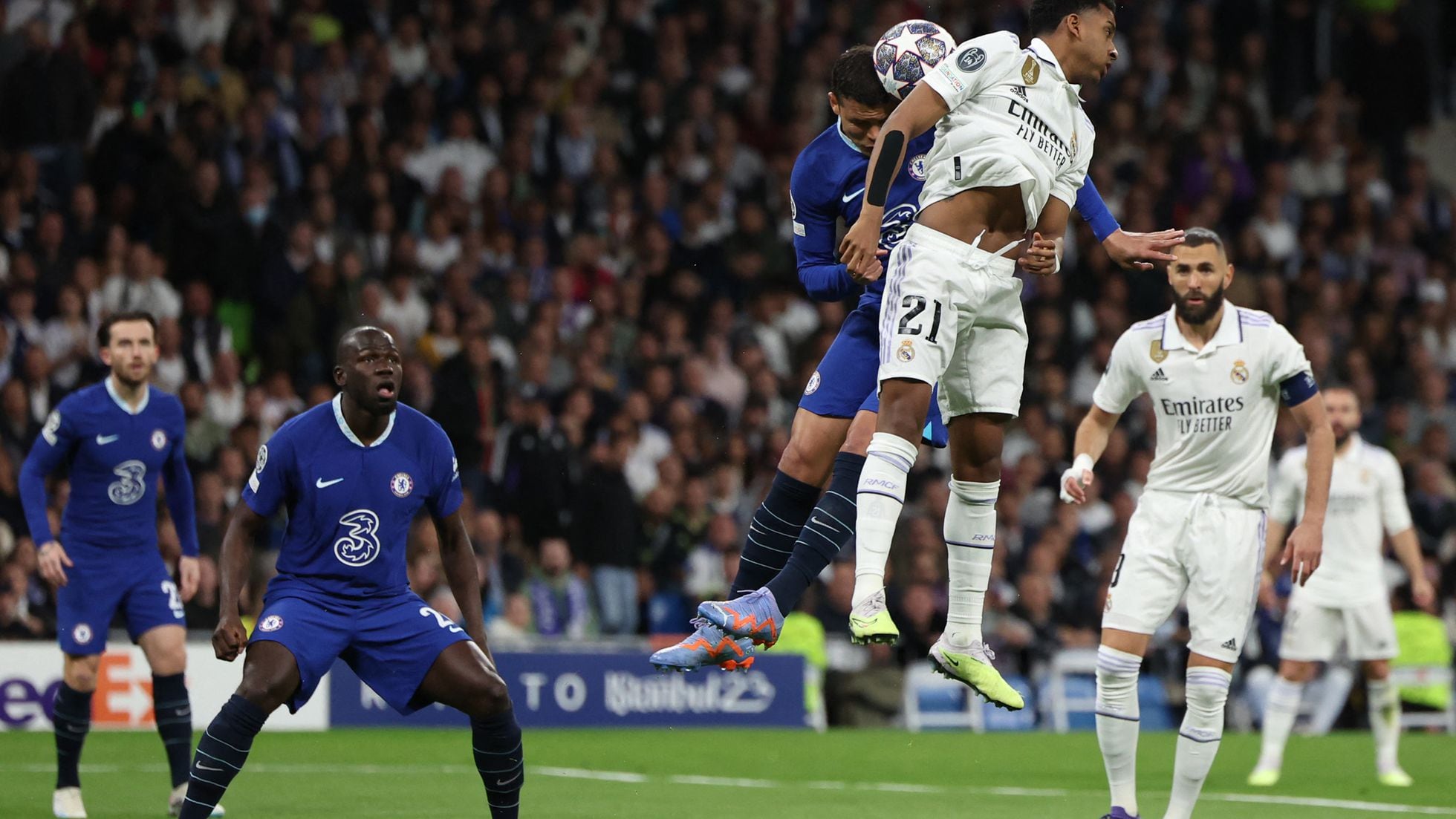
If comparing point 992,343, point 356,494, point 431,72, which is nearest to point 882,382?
point 992,343

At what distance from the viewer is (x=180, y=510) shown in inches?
424

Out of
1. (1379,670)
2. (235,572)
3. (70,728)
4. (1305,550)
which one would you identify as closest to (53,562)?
(70,728)

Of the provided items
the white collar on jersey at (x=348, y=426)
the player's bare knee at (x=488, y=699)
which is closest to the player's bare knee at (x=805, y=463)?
the player's bare knee at (x=488, y=699)

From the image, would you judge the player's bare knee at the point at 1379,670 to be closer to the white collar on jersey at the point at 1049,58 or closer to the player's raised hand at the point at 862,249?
the white collar on jersey at the point at 1049,58

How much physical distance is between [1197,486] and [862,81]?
3386mm

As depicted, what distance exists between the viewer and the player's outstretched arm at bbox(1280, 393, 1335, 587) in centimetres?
909

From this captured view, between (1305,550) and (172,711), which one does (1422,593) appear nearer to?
(1305,550)

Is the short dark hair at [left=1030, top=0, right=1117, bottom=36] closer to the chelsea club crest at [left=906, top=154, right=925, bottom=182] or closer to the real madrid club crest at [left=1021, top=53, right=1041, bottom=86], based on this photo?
the real madrid club crest at [left=1021, top=53, right=1041, bottom=86]

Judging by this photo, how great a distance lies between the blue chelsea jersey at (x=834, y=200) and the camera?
7.61 metres

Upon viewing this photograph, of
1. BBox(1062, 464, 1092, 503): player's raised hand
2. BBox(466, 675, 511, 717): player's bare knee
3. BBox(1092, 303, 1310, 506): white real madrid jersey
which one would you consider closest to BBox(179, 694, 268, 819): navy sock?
BBox(466, 675, 511, 717): player's bare knee

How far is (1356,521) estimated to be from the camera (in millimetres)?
13508

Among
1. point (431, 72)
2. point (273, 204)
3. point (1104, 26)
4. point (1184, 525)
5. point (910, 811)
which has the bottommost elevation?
point (910, 811)

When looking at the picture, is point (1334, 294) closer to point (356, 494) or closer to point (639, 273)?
point (639, 273)

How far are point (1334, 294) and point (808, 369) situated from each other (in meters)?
5.72
